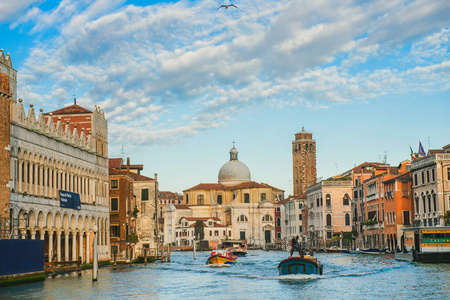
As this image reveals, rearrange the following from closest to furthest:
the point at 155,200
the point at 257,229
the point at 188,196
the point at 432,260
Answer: the point at 432,260 → the point at 155,200 → the point at 257,229 → the point at 188,196

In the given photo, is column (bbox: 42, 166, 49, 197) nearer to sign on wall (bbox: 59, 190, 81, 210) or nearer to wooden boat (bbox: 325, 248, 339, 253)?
sign on wall (bbox: 59, 190, 81, 210)

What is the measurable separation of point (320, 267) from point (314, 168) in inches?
4031

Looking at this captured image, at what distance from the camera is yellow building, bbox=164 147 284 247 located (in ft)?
431

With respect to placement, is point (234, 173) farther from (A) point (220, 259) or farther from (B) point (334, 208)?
(A) point (220, 259)

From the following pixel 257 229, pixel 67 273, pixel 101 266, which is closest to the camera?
pixel 67 273

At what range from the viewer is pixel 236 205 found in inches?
5187

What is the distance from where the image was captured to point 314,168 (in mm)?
137875

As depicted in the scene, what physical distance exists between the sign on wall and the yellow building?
88144 mm

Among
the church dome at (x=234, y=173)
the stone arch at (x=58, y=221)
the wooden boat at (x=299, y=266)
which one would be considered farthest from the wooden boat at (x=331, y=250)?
the church dome at (x=234, y=173)

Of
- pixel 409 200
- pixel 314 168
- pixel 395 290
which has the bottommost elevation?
pixel 395 290

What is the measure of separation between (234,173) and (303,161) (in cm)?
1455

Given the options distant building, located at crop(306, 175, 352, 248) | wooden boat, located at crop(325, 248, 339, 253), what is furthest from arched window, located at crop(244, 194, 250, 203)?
wooden boat, located at crop(325, 248, 339, 253)

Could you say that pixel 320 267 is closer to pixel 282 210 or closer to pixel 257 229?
pixel 282 210

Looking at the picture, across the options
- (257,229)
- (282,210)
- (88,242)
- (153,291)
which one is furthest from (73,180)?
(257,229)
